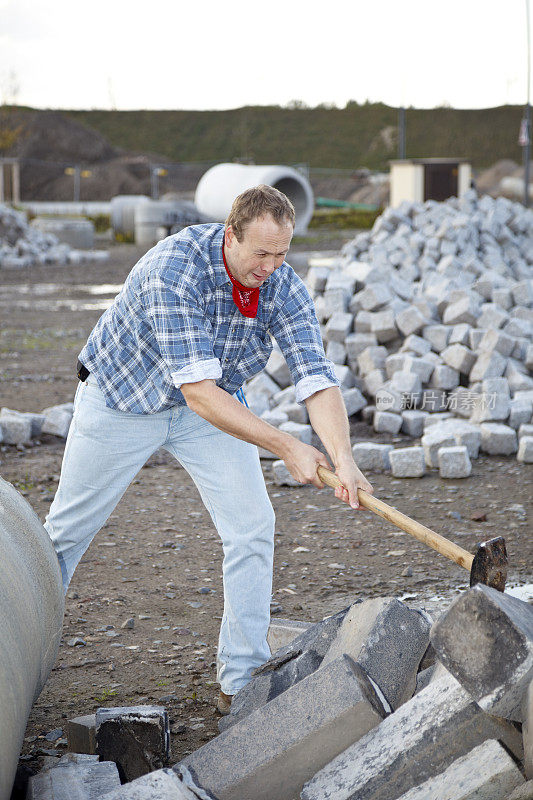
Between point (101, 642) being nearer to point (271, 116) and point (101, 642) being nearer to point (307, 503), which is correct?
point (307, 503)

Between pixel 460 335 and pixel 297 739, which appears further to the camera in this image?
pixel 460 335

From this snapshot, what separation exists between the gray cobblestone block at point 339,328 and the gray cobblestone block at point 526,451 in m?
2.37

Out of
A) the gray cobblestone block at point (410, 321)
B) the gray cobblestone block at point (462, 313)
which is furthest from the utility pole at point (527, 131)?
the gray cobblestone block at point (410, 321)

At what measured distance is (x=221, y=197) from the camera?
2375 centimetres

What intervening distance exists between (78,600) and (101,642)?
49cm

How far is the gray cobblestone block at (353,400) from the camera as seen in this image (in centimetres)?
772

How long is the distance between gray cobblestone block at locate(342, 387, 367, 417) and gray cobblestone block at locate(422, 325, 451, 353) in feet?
→ 3.36

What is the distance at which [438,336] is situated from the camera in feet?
27.3

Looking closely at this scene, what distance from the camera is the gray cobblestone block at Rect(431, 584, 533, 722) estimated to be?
2262mm

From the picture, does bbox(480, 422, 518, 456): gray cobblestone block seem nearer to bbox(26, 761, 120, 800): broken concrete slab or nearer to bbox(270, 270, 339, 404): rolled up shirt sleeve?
bbox(270, 270, 339, 404): rolled up shirt sleeve

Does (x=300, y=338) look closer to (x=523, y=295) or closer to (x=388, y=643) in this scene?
(x=388, y=643)

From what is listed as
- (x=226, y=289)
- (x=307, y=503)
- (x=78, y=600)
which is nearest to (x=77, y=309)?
(x=307, y=503)

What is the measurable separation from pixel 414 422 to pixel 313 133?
7597 centimetres

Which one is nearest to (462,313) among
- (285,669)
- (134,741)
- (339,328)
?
(339,328)
